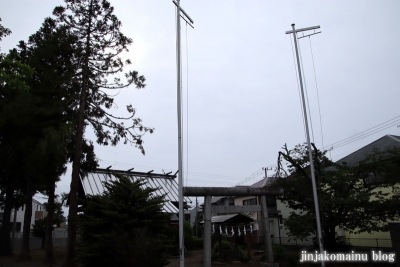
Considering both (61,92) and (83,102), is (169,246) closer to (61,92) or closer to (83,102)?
(83,102)

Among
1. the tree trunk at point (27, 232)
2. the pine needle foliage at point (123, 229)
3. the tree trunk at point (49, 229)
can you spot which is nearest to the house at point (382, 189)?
the pine needle foliage at point (123, 229)

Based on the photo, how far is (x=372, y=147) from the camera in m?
23.6

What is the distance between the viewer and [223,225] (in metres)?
21.4

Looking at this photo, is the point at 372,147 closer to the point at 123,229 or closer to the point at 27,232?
the point at 123,229

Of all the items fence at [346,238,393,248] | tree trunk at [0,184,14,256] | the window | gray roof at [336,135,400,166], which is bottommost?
fence at [346,238,393,248]

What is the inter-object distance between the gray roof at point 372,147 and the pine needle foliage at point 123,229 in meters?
15.3

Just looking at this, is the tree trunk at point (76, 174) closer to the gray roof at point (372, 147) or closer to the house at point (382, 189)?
the house at point (382, 189)

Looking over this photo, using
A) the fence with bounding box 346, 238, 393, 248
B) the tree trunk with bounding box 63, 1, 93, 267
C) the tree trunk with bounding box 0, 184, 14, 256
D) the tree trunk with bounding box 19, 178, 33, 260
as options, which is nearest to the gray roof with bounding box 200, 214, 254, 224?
the fence with bounding box 346, 238, 393, 248

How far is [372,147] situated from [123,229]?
19446 millimetres

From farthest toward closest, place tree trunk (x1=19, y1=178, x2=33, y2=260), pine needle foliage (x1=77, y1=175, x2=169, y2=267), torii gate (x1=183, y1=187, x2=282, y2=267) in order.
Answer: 1. tree trunk (x1=19, y1=178, x2=33, y2=260)
2. torii gate (x1=183, y1=187, x2=282, y2=267)
3. pine needle foliage (x1=77, y1=175, x2=169, y2=267)

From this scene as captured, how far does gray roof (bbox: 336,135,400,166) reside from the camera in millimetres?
21967

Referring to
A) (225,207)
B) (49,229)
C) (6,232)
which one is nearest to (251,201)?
(225,207)

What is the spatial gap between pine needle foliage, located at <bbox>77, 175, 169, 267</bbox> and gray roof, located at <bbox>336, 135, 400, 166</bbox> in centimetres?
1528

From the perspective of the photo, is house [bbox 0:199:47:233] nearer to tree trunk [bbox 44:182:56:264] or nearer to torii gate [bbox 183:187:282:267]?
tree trunk [bbox 44:182:56:264]
